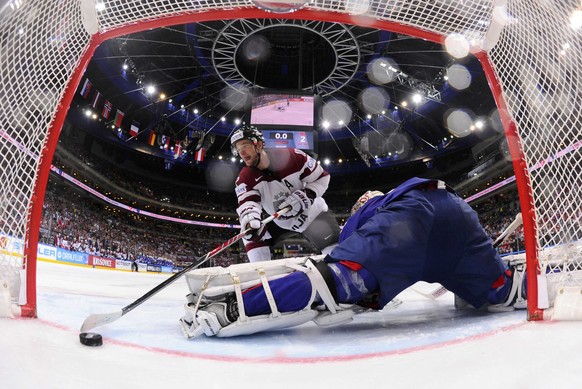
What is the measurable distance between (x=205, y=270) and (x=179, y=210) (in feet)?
74.2

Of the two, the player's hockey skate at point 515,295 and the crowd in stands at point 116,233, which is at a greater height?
the crowd in stands at point 116,233

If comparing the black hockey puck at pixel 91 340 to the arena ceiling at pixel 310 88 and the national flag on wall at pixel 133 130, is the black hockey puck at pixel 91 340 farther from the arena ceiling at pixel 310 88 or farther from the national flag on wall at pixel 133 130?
the national flag on wall at pixel 133 130

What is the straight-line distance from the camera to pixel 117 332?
1.42m

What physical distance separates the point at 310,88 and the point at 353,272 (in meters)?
14.6

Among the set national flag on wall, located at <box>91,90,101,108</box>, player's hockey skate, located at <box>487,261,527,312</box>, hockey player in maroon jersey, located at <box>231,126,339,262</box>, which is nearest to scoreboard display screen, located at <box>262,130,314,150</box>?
hockey player in maroon jersey, located at <box>231,126,339,262</box>

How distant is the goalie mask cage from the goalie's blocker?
0.65 meters

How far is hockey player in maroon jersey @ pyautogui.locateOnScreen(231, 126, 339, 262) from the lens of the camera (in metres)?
3.15

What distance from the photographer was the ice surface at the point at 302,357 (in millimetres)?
786

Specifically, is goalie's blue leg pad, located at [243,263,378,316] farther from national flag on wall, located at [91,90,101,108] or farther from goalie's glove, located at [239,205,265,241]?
national flag on wall, located at [91,90,101,108]

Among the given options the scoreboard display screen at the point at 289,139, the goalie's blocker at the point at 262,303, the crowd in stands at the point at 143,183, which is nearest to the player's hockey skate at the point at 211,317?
the goalie's blocker at the point at 262,303

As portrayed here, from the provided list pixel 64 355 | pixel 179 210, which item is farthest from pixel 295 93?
pixel 179 210

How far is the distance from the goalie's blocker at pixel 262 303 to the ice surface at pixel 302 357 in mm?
52

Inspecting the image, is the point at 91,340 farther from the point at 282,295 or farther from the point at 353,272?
the point at 353,272

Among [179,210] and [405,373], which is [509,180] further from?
[405,373]
